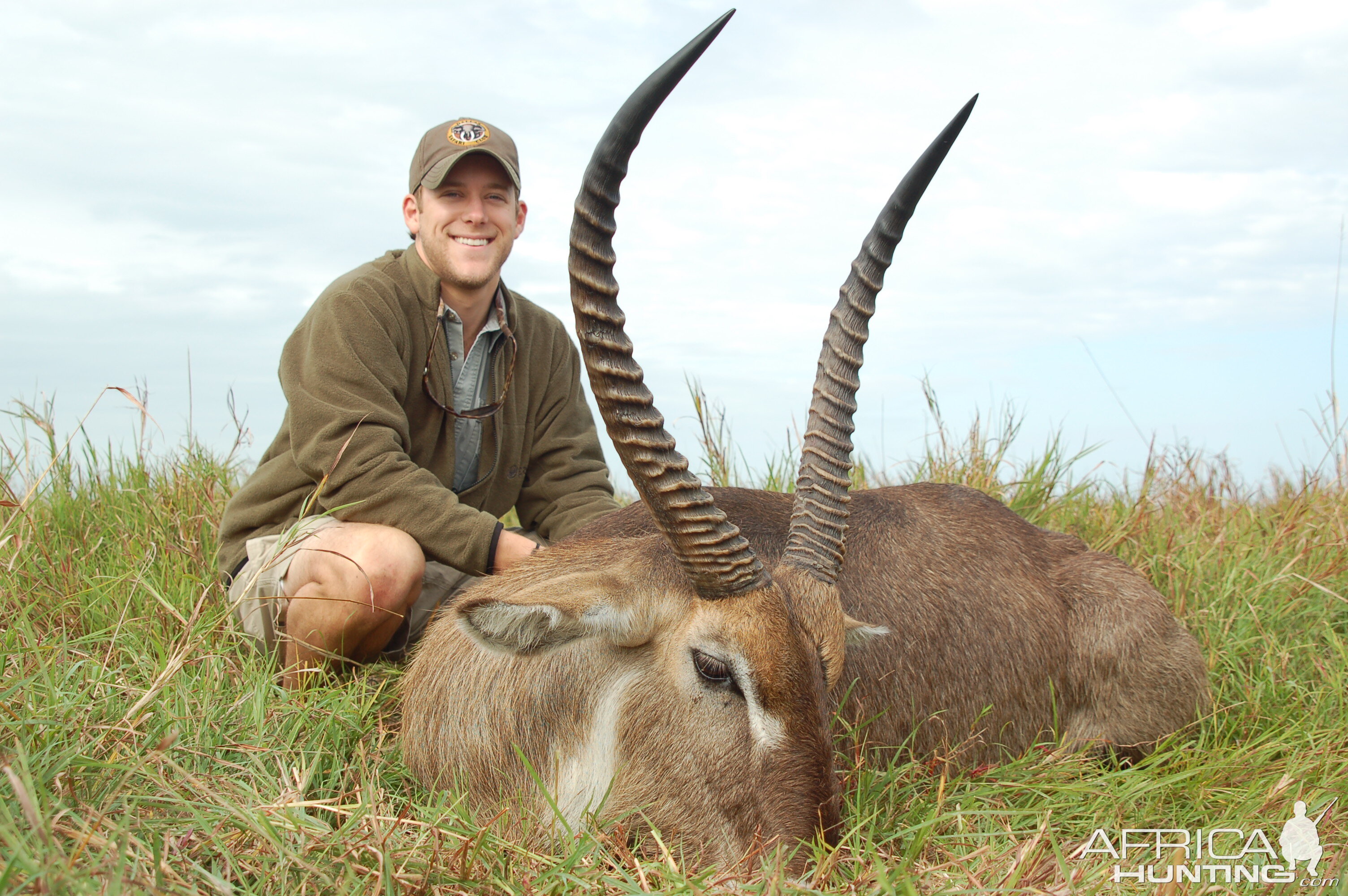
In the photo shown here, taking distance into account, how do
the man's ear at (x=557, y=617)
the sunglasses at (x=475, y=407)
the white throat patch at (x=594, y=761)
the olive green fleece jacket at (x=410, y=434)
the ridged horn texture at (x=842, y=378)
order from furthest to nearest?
the sunglasses at (x=475, y=407) < the olive green fleece jacket at (x=410, y=434) < the ridged horn texture at (x=842, y=378) < the white throat patch at (x=594, y=761) < the man's ear at (x=557, y=617)

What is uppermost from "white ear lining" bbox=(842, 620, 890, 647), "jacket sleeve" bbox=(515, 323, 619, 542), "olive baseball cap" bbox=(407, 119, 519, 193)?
"olive baseball cap" bbox=(407, 119, 519, 193)

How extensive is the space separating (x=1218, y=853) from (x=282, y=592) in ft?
13.1

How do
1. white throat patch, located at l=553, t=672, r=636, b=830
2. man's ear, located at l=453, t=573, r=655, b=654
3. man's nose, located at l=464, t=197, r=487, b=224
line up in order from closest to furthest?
man's ear, located at l=453, t=573, r=655, b=654 < white throat patch, located at l=553, t=672, r=636, b=830 < man's nose, located at l=464, t=197, r=487, b=224

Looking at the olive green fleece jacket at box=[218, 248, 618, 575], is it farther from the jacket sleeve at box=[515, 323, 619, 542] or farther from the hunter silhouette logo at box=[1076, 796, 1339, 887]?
the hunter silhouette logo at box=[1076, 796, 1339, 887]

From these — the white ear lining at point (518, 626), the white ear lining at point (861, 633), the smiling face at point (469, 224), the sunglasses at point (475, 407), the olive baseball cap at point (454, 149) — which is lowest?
the white ear lining at point (861, 633)

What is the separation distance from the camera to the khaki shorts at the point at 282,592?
4.53m

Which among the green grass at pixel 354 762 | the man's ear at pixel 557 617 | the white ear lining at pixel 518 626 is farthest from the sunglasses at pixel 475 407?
the white ear lining at pixel 518 626

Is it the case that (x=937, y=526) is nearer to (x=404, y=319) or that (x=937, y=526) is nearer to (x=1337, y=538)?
(x=404, y=319)

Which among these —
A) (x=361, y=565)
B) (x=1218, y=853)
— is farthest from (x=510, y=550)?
(x=1218, y=853)

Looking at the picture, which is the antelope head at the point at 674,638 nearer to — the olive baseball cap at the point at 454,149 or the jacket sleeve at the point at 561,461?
the jacket sleeve at the point at 561,461

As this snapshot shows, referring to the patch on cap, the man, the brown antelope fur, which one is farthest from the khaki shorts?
the patch on cap

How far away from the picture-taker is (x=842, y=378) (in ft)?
13.1

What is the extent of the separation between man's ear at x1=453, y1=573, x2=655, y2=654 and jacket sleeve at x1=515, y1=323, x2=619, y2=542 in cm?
226

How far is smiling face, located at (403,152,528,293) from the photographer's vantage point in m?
5.21
